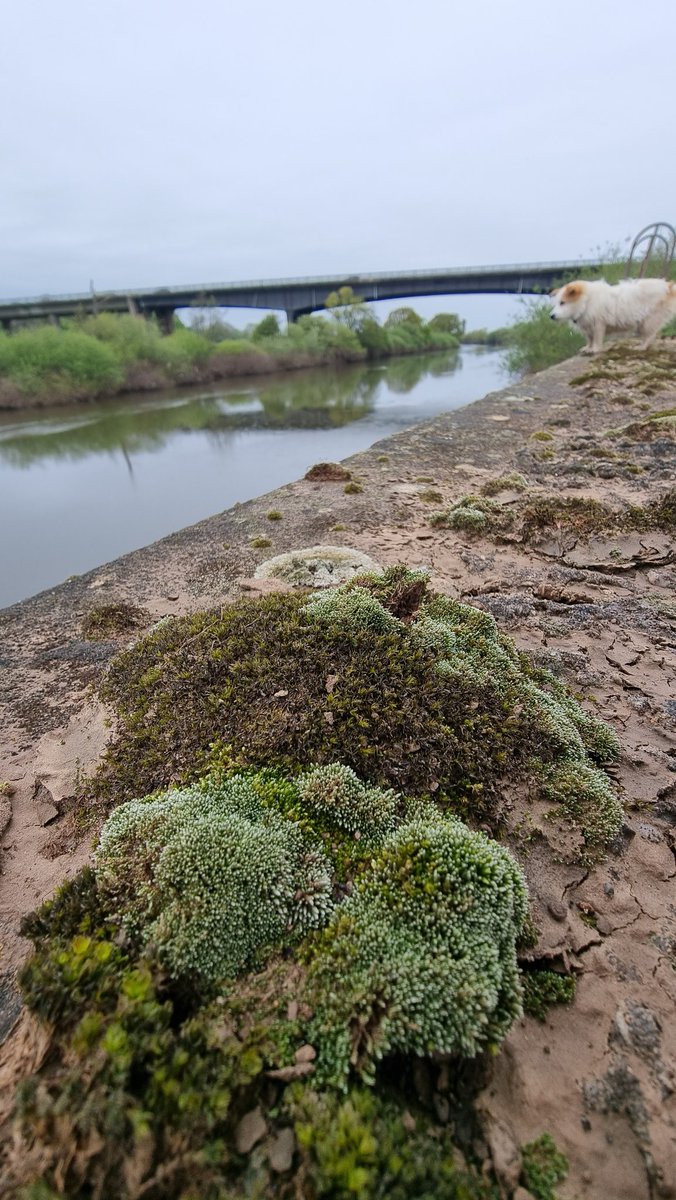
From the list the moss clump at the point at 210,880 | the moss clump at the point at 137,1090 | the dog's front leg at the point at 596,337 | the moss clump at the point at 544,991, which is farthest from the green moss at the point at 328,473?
the dog's front leg at the point at 596,337

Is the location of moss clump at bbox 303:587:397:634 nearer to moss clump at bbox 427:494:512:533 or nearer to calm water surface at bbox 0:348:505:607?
→ moss clump at bbox 427:494:512:533

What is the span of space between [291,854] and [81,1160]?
1076 mm

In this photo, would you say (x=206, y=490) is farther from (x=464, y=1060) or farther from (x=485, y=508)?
(x=464, y=1060)

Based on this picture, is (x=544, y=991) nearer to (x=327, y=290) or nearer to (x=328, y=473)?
(x=328, y=473)

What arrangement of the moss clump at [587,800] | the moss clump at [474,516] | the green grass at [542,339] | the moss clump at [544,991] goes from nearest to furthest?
the moss clump at [544,991] < the moss clump at [587,800] < the moss clump at [474,516] < the green grass at [542,339]

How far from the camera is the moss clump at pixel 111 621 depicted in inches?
176

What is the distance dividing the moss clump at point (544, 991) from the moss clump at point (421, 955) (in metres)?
0.14

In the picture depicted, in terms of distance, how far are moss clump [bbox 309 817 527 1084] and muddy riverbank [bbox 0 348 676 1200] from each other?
0.24 metres

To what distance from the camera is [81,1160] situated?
128cm

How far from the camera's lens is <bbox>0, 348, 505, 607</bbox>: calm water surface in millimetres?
10117

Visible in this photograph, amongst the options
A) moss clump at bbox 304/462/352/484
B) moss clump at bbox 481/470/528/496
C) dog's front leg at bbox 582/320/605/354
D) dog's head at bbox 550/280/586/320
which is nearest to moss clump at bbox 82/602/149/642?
moss clump at bbox 304/462/352/484

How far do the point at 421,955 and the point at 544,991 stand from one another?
1.80ft

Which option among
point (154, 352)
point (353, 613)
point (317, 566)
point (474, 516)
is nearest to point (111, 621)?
point (317, 566)

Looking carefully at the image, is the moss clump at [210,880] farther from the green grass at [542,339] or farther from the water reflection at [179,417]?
the green grass at [542,339]
